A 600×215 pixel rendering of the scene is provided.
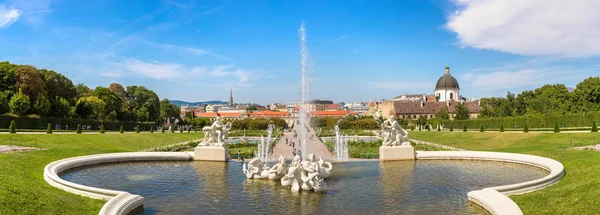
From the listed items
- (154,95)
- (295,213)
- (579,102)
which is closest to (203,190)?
(295,213)

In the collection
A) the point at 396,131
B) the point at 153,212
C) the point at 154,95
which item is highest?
the point at 154,95

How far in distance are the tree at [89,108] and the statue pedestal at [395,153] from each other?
2453 inches

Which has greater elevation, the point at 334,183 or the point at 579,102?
the point at 579,102

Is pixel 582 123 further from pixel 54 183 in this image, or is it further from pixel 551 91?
pixel 54 183

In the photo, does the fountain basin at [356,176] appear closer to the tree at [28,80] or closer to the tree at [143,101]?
the tree at [28,80]

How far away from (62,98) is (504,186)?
71500mm

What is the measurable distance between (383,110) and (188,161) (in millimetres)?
137953

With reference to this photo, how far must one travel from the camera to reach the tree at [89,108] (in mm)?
71719

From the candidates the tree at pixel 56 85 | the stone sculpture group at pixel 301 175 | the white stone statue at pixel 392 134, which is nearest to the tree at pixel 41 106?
the tree at pixel 56 85

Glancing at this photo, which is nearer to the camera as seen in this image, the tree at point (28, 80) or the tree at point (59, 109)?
the tree at point (28, 80)

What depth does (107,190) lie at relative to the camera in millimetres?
14625

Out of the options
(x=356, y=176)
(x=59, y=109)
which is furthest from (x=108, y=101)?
(x=356, y=176)

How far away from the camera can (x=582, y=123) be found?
53.0 meters

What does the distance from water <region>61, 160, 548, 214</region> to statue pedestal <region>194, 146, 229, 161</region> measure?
2.54 ft
